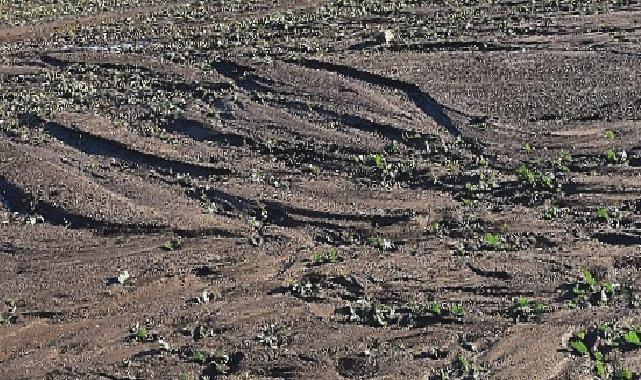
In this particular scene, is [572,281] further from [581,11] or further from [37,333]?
[581,11]

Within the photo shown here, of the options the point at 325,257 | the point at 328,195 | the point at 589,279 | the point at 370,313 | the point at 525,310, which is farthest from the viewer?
the point at 328,195

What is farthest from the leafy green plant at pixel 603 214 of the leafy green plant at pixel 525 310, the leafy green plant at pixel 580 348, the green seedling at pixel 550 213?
the leafy green plant at pixel 580 348

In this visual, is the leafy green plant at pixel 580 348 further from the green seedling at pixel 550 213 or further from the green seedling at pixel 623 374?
the green seedling at pixel 550 213

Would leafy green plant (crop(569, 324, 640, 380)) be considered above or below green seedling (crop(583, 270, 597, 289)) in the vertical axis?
below

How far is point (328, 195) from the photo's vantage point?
10.8m

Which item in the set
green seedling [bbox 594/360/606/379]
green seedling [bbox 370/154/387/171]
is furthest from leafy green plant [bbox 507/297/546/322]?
green seedling [bbox 370/154/387/171]

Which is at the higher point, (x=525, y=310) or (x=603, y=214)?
(x=603, y=214)

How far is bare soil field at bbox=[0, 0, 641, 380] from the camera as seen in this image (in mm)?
8539

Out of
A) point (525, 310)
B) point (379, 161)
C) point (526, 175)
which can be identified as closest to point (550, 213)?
point (526, 175)

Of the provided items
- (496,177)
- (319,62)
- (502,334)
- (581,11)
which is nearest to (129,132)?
(319,62)

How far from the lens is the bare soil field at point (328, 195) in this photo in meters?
8.54

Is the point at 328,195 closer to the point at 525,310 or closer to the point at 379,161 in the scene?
the point at 379,161

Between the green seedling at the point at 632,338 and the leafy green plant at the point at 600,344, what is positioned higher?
the green seedling at the point at 632,338

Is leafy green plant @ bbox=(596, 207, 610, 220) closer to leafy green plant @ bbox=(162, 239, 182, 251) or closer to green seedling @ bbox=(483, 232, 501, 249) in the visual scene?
green seedling @ bbox=(483, 232, 501, 249)
